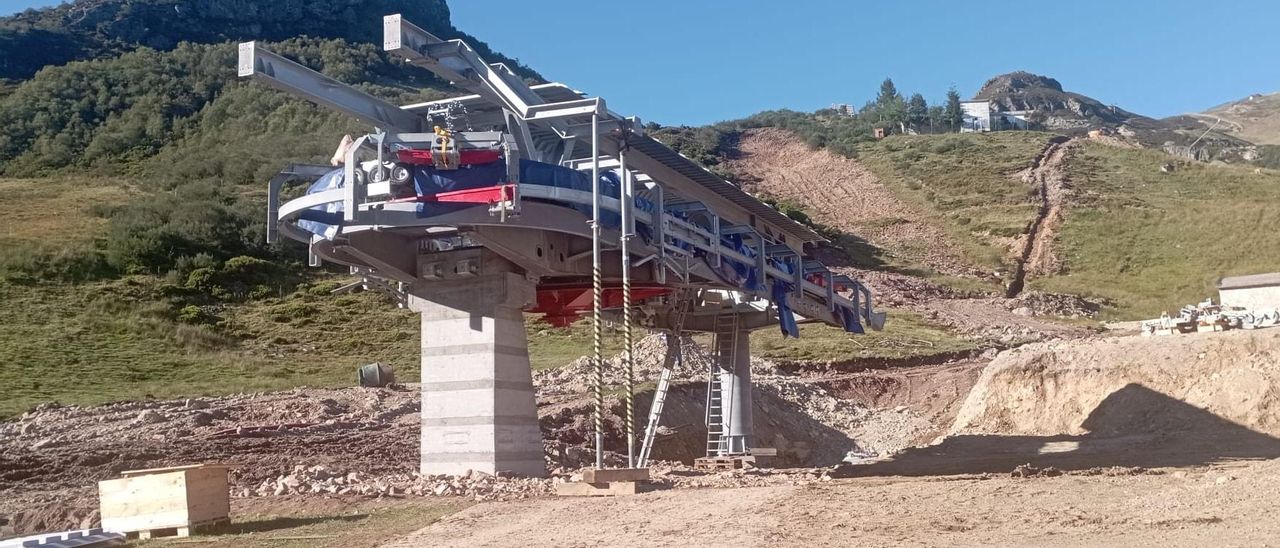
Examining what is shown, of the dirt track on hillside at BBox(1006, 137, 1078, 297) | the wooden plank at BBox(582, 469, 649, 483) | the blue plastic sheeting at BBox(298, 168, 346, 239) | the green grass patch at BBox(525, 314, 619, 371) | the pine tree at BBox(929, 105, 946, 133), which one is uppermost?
the pine tree at BBox(929, 105, 946, 133)

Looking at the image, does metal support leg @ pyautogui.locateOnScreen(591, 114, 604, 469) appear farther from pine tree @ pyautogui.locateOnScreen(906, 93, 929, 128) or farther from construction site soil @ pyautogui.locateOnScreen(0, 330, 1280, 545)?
pine tree @ pyautogui.locateOnScreen(906, 93, 929, 128)

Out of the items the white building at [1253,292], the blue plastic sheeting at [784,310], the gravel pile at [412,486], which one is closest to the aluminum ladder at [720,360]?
the blue plastic sheeting at [784,310]

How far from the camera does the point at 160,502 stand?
1591 centimetres

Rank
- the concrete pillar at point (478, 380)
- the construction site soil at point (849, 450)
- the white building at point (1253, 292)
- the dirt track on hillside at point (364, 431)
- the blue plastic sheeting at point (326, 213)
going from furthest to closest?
the white building at point (1253, 292)
the dirt track on hillside at point (364, 431)
the concrete pillar at point (478, 380)
the blue plastic sheeting at point (326, 213)
the construction site soil at point (849, 450)

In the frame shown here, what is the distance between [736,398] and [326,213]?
13.0 metres

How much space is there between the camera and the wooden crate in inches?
621

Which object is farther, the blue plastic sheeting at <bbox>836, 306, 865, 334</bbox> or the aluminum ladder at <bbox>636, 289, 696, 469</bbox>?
the blue plastic sheeting at <bbox>836, 306, 865, 334</bbox>

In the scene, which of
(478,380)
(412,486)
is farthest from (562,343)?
(412,486)

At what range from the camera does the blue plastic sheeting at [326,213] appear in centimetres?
1936

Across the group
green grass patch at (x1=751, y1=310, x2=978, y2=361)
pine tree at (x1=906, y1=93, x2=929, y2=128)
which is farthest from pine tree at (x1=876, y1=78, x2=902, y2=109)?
green grass patch at (x1=751, y1=310, x2=978, y2=361)

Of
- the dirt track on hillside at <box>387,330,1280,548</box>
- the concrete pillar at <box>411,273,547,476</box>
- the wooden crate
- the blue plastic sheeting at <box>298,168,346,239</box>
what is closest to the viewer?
the dirt track on hillside at <box>387,330,1280,548</box>

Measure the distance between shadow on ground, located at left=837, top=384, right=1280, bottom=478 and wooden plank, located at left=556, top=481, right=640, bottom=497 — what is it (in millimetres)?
6201

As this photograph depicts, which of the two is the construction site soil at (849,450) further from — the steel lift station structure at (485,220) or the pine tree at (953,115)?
the pine tree at (953,115)

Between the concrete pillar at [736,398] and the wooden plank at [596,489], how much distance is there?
11423 mm
